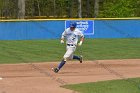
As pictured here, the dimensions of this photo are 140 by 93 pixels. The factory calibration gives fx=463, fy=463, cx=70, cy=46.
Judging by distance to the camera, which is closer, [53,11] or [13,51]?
[13,51]

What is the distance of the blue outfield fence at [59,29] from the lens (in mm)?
32562

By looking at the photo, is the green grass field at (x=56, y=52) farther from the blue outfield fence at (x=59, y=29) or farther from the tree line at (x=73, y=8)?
the tree line at (x=73, y=8)

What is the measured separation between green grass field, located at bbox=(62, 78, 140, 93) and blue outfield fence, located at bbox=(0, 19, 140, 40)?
19350 mm

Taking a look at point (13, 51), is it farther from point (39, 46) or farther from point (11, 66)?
point (11, 66)

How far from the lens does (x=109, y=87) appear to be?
12734 millimetres

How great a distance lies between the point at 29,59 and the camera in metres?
21.0

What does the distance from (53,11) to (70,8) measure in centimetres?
708

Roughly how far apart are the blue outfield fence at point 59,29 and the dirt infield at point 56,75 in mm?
13108

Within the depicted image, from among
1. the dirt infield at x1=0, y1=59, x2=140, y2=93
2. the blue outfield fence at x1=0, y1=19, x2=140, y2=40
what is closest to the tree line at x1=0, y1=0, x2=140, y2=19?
the blue outfield fence at x1=0, y1=19, x2=140, y2=40

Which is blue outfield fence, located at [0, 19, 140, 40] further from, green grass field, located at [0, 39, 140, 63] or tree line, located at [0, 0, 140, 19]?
tree line, located at [0, 0, 140, 19]

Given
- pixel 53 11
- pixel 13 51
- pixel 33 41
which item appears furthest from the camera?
pixel 53 11

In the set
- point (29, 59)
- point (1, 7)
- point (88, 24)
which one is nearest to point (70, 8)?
point (1, 7)

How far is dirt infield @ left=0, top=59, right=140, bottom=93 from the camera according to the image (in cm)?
1288

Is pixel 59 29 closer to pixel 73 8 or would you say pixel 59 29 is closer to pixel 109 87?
pixel 109 87
